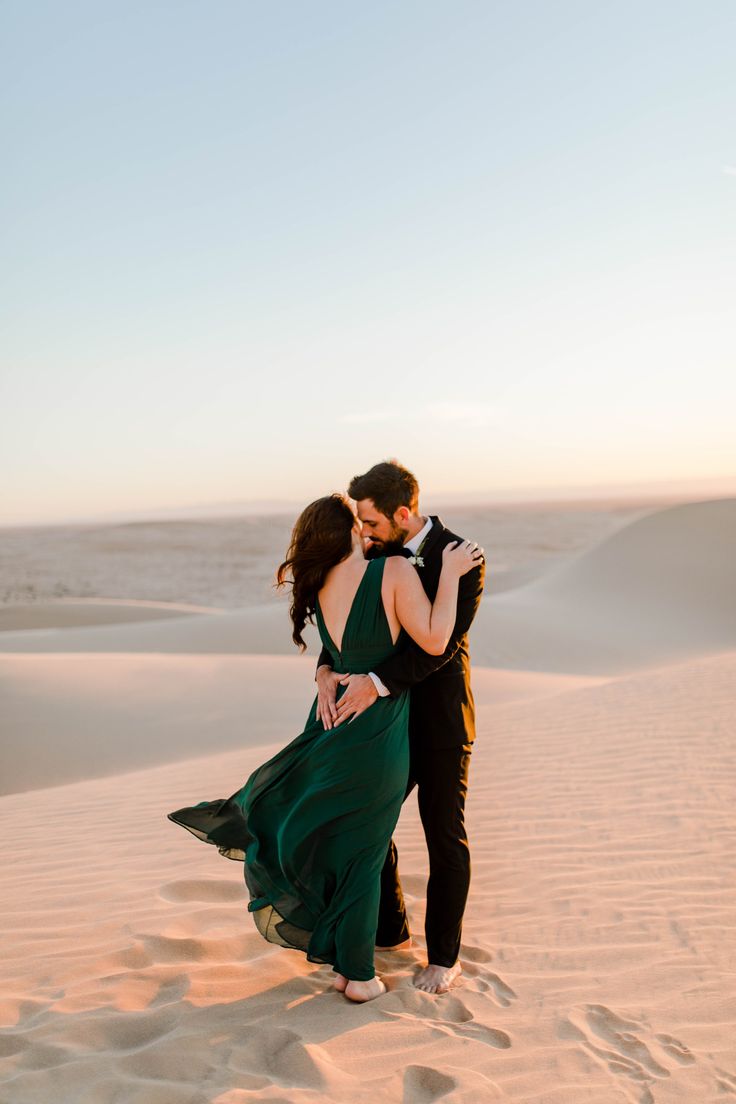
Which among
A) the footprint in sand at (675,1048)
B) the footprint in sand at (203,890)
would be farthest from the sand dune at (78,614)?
the footprint in sand at (675,1048)

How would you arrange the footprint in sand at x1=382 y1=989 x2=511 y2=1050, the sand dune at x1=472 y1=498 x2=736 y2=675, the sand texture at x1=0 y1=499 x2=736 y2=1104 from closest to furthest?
the sand texture at x1=0 y1=499 x2=736 y2=1104 → the footprint in sand at x1=382 y1=989 x2=511 y2=1050 → the sand dune at x1=472 y1=498 x2=736 y2=675

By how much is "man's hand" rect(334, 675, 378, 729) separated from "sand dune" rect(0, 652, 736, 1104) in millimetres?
1169

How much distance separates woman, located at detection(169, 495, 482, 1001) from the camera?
357 centimetres

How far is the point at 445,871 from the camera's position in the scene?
12.5 feet

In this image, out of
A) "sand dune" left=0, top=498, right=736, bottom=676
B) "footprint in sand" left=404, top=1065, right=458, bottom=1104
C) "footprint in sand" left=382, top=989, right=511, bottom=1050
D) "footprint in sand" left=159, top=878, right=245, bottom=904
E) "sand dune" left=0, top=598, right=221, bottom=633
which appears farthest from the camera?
"sand dune" left=0, top=598, right=221, bottom=633

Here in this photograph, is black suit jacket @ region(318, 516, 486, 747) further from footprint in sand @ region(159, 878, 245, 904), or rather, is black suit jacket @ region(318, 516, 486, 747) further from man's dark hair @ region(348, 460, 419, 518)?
footprint in sand @ region(159, 878, 245, 904)

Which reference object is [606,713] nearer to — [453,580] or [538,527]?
[453,580]

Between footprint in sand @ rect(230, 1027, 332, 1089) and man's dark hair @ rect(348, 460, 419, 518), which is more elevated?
man's dark hair @ rect(348, 460, 419, 518)

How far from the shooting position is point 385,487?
354cm

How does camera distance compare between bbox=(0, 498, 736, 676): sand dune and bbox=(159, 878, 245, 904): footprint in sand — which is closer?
bbox=(159, 878, 245, 904): footprint in sand

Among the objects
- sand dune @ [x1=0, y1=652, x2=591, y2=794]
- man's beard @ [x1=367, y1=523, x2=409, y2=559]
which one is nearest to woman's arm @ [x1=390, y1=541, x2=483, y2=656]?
man's beard @ [x1=367, y1=523, x2=409, y2=559]

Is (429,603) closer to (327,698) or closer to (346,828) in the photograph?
(327,698)

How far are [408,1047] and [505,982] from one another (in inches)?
29.5

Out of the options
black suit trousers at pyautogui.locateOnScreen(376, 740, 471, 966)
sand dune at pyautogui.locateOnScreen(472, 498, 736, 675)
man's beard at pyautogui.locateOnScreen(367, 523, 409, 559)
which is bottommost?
→ sand dune at pyautogui.locateOnScreen(472, 498, 736, 675)
